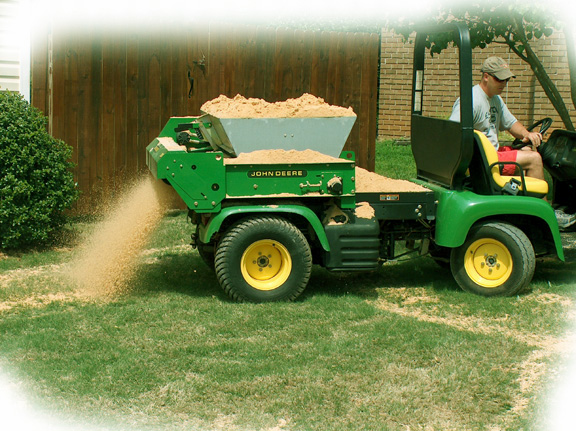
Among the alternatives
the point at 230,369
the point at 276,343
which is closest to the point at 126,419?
the point at 230,369

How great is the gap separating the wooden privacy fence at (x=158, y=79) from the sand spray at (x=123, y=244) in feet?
10.2

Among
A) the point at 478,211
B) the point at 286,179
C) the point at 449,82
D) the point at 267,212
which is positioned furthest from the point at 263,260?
the point at 449,82

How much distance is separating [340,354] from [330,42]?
665cm

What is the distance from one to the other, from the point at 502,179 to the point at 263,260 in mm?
2156

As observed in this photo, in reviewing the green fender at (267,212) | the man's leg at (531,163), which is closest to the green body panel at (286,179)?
the green fender at (267,212)

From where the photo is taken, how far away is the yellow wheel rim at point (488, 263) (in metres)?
6.66

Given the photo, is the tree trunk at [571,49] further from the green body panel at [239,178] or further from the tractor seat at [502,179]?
the green body panel at [239,178]

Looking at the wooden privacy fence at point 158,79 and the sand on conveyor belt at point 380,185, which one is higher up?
the wooden privacy fence at point 158,79

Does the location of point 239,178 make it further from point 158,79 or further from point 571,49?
point 571,49

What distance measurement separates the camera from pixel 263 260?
6.38 m

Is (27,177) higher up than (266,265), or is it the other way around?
(27,177)

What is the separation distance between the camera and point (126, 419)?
4285 mm

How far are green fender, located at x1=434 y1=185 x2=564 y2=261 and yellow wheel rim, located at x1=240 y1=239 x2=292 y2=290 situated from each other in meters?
1.38

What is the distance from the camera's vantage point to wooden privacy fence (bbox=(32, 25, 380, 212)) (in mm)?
9945
